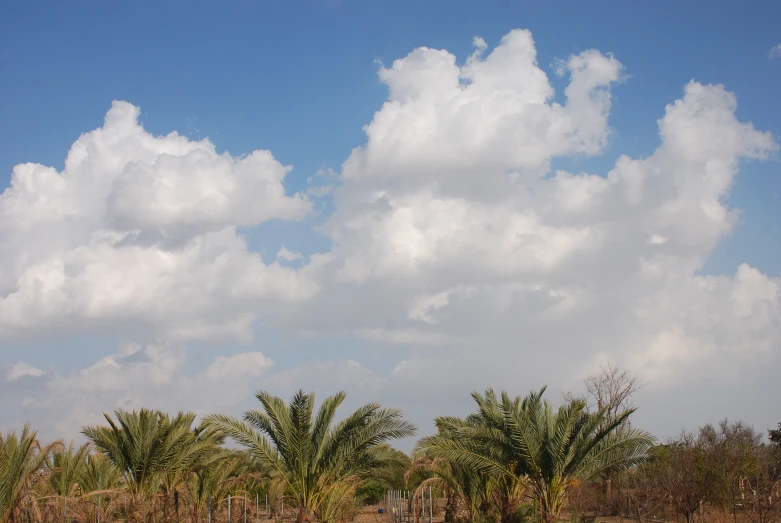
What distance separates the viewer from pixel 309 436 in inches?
691

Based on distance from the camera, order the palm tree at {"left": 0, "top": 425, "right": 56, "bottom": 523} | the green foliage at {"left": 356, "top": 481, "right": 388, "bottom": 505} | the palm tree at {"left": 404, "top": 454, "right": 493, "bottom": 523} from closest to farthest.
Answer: the palm tree at {"left": 0, "top": 425, "right": 56, "bottom": 523}
the palm tree at {"left": 404, "top": 454, "right": 493, "bottom": 523}
the green foliage at {"left": 356, "top": 481, "right": 388, "bottom": 505}

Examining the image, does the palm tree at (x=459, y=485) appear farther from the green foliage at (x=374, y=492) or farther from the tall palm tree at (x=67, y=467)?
the green foliage at (x=374, y=492)

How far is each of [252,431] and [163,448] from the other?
4.33 m

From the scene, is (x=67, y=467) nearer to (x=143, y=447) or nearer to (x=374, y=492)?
(x=143, y=447)

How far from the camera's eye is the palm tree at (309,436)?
687 inches

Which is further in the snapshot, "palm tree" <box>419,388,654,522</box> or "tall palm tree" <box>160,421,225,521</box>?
"tall palm tree" <box>160,421,225,521</box>

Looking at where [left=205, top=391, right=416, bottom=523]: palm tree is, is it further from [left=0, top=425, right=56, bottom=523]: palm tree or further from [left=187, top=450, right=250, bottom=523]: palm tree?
[left=187, top=450, right=250, bottom=523]: palm tree

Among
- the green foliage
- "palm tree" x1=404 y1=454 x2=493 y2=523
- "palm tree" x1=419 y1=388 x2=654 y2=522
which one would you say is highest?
"palm tree" x1=419 y1=388 x2=654 y2=522

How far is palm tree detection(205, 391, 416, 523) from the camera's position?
687 inches

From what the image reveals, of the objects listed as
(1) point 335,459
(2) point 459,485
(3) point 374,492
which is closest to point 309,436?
(1) point 335,459

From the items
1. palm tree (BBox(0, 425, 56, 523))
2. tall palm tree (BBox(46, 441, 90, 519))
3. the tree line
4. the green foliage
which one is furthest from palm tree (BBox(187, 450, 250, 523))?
the green foliage

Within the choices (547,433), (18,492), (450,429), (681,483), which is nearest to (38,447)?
(18,492)

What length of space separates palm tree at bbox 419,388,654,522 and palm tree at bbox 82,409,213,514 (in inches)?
306

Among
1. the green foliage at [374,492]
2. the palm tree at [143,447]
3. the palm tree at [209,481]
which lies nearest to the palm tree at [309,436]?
the palm tree at [143,447]
